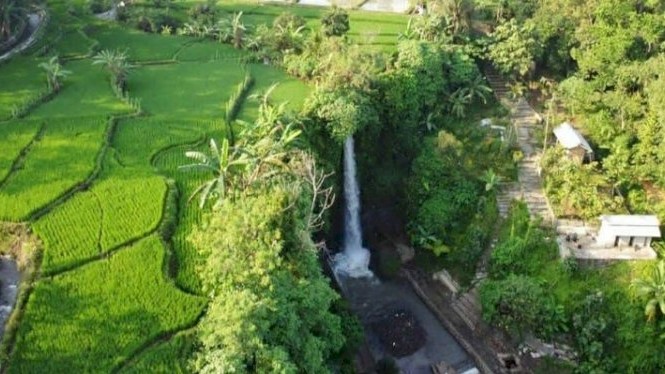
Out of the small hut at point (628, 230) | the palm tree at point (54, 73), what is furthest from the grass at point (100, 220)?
Result: the small hut at point (628, 230)

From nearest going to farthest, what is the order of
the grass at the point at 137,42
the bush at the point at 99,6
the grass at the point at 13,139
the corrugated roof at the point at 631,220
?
1. the corrugated roof at the point at 631,220
2. the grass at the point at 13,139
3. the grass at the point at 137,42
4. the bush at the point at 99,6

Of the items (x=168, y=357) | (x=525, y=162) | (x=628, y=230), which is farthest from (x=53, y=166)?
(x=628, y=230)

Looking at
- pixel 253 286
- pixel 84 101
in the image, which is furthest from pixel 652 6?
pixel 84 101

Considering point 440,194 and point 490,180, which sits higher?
point 490,180

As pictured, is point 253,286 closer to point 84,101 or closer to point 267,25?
point 84,101

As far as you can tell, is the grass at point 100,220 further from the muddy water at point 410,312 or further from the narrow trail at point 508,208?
the narrow trail at point 508,208

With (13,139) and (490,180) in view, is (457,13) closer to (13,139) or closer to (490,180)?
(490,180)

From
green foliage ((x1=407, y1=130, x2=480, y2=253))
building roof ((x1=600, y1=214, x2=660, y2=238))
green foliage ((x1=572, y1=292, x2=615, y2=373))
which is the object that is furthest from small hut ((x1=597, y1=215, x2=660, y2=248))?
green foliage ((x1=407, y1=130, x2=480, y2=253))
